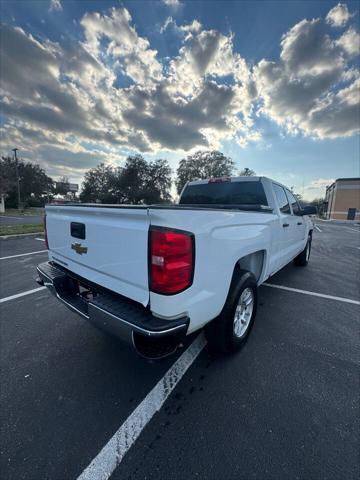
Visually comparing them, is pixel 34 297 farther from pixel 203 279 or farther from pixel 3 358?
pixel 203 279

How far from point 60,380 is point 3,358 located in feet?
2.85

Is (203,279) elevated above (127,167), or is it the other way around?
(127,167)

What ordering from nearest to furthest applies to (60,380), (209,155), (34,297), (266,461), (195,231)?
(266,461), (195,231), (60,380), (34,297), (209,155)

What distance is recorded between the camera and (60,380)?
2.20 metres

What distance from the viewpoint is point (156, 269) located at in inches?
62.5

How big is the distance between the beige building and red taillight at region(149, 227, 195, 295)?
5652 cm

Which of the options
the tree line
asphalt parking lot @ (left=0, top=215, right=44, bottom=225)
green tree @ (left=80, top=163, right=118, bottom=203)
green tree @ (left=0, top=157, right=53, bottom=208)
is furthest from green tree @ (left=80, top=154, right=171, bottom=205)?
asphalt parking lot @ (left=0, top=215, right=44, bottom=225)

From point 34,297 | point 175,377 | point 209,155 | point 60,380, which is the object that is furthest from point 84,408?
point 209,155

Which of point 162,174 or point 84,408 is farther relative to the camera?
point 162,174

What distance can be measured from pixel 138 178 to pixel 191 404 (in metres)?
57.8

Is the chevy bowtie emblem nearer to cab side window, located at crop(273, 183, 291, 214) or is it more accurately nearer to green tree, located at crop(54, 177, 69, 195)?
cab side window, located at crop(273, 183, 291, 214)

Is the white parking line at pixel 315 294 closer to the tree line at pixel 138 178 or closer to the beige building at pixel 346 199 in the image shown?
the tree line at pixel 138 178

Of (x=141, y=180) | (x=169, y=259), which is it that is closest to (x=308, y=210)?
(x=169, y=259)

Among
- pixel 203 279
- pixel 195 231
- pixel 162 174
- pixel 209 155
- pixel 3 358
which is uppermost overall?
pixel 209 155
